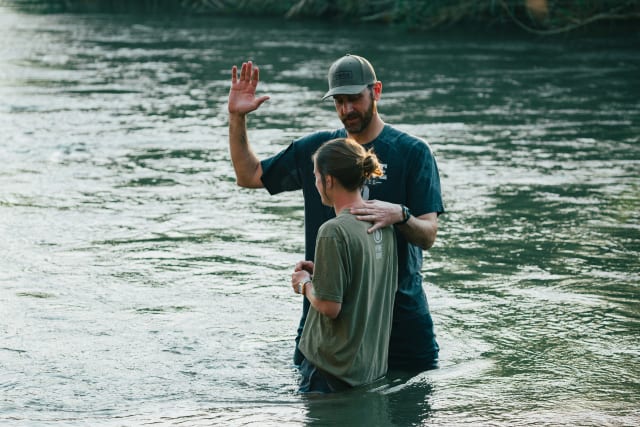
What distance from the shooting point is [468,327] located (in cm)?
720

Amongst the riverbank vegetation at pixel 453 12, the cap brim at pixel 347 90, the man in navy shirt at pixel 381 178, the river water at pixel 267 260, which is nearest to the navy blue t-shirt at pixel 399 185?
the man in navy shirt at pixel 381 178

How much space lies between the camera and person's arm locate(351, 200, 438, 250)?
197 inches

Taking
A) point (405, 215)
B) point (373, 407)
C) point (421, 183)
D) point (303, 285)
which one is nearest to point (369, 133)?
point (421, 183)

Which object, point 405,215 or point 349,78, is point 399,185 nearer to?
point 405,215

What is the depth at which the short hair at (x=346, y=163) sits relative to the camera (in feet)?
16.0

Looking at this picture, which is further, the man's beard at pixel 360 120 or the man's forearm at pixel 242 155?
the man's forearm at pixel 242 155

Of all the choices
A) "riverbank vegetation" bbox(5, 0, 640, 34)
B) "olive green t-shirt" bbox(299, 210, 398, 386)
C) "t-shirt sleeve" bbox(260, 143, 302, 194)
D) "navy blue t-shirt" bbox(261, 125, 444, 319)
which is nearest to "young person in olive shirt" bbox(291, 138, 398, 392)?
"olive green t-shirt" bbox(299, 210, 398, 386)

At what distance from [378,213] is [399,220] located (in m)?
0.17

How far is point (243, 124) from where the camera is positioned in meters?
5.89

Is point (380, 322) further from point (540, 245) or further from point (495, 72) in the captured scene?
point (495, 72)

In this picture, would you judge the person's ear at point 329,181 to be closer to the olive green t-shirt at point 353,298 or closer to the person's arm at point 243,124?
the olive green t-shirt at point 353,298

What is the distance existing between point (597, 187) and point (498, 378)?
20.3ft

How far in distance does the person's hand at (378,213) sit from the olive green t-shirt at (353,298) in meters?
0.03

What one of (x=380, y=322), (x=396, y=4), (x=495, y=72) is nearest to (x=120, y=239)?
(x=380, y=322)
